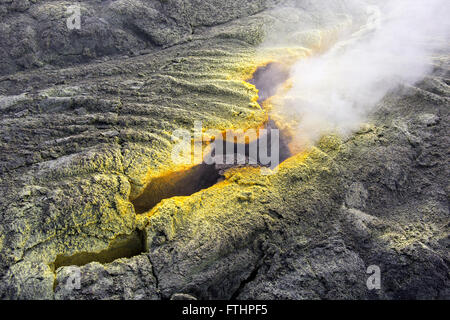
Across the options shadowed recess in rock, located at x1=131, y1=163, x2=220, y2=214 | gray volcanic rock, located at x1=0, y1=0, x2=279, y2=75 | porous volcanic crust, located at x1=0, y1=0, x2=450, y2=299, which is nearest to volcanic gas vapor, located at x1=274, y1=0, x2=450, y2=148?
porous volcanic crust, located at x1=0, y1=0, x2=450, y2=299

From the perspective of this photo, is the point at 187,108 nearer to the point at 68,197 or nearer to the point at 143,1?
the point at 68,197

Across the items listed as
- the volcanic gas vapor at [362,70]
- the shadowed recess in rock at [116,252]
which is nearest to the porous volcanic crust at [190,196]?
the shadowed recess in rock at [116,252]

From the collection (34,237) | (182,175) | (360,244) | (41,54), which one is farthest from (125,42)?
(360,244)

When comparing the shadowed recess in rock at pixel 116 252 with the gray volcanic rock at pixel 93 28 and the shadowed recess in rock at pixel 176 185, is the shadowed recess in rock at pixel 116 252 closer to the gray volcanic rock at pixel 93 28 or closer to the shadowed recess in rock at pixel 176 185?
the shadowed recess in rock at pixel 176 185

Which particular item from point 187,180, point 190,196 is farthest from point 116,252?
point 187,180

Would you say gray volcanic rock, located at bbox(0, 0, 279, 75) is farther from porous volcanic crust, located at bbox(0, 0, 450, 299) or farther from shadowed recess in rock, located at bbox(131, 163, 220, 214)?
shadowed recess in rock, located at bbox(131, 163, 220, 214)

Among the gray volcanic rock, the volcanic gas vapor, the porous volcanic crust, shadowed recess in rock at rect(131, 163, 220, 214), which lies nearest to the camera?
the porous volcanic crust
